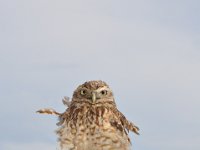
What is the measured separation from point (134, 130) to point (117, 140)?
98cm

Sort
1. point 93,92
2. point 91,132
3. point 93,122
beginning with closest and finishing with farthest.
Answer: point 91,132, point 93,122, point 93,92

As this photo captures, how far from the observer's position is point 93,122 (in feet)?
111

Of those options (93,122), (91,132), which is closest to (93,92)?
(93,122)

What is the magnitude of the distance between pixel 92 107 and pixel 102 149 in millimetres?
1470

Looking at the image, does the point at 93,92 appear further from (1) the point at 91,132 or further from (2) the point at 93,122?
(1) the point at 91,132

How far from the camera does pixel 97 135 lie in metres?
33.6

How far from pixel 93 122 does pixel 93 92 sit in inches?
34.7

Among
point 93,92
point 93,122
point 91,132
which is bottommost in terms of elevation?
point 91,132

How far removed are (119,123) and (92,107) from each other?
0.93 meters

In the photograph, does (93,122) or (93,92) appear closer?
(93,122)

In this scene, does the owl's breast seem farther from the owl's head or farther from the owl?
the owl's head

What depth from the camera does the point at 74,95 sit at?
34688mm

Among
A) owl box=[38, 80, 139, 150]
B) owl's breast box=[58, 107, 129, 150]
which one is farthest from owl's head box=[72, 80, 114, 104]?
owl's breast box=[58, 107, 129, 150]

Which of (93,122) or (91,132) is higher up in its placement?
(93,122)
